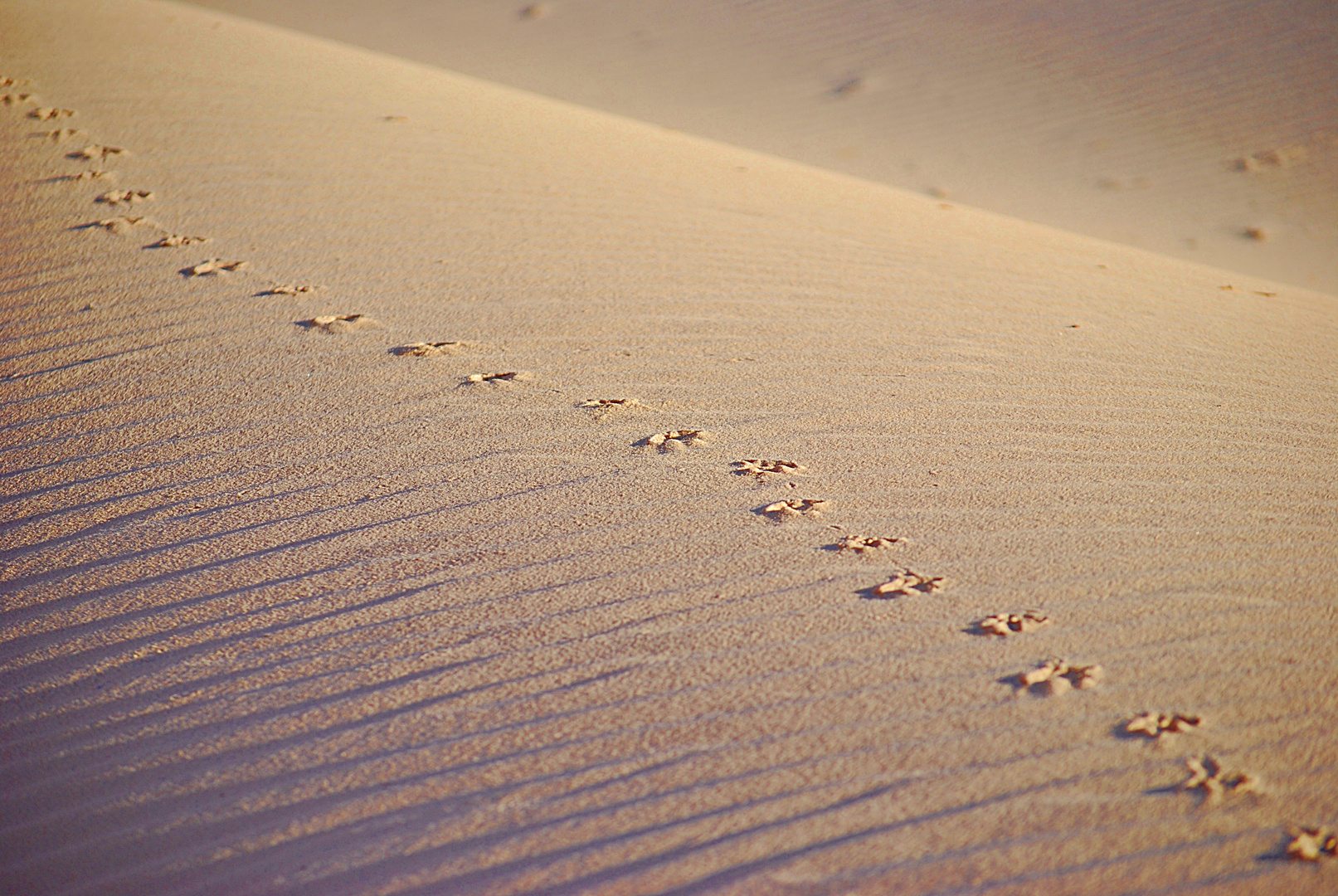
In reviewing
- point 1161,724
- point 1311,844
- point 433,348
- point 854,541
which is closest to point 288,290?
point 433,348

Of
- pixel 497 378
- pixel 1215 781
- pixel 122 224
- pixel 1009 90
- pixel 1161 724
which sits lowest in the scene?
pixel 1215 781

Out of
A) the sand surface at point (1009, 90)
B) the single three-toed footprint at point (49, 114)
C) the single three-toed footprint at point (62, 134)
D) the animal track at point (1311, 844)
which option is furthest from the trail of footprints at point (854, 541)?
the sand surface at point (1009, 90)

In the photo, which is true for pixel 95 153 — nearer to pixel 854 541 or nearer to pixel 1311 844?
pixel 854 541

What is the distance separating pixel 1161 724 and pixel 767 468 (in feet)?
4.51

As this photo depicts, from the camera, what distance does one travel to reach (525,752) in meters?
1.97

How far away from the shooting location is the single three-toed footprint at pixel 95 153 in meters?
4.93

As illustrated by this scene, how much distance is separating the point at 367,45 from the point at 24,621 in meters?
13.2

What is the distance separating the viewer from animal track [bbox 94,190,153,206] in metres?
4.50

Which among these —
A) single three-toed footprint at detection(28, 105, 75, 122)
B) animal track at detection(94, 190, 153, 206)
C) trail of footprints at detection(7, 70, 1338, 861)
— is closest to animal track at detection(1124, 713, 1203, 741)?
trail of footprints at detection(7, 70, 1338, 861)

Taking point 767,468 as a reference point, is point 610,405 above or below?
above

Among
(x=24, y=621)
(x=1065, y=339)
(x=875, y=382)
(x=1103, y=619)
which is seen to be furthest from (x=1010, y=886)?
(x=1065, y=339)

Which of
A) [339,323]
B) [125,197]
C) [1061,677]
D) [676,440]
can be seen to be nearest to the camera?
[1061,677]

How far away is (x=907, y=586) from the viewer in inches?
95.2

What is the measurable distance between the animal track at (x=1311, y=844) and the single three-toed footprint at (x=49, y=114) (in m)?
6.85
